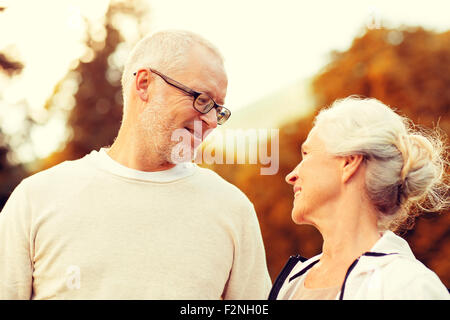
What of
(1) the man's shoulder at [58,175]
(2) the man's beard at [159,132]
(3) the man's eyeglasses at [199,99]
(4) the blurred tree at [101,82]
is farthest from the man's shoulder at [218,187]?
(4) the blurred tree at [101,82]

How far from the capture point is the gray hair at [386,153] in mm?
2826

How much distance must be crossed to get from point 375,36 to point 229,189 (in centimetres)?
1259

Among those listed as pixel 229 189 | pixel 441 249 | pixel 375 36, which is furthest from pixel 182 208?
pixel 375 36

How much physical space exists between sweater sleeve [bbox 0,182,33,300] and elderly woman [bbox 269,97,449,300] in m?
1.33

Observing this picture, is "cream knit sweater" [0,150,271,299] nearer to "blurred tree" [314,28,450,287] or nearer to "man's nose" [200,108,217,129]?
"man's nose" [200,108,217,129]

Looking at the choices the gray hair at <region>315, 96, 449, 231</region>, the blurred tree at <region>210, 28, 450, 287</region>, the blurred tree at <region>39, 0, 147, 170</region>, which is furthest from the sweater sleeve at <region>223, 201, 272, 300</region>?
the blurred tree at <region>39, 0, 147, 170</region>

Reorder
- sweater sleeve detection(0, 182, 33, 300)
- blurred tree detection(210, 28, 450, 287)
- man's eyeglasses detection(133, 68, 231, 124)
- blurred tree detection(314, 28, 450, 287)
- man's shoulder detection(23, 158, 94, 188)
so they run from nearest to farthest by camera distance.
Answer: sweater sleeve detection(0, 182, 33, 300)
man's shoulder detection(23, 158, 94, 188)
man's eyeglasses detection(133, 68, 231, 124)
blurred tree detection(314, 28, 450, 287)
blurred tree detection(210, 28, 450, 287)

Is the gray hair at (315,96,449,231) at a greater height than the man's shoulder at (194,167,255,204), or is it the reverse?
the gray hair at (315,96,449,231)

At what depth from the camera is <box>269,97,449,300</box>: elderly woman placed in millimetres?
2783

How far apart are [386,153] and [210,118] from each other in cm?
105

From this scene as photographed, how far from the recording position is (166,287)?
9.73 feet

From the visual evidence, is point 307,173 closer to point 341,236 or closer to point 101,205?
point 341,236

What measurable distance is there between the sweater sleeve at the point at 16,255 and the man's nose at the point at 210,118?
3.66ft

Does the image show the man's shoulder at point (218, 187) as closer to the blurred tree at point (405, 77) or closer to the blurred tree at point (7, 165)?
the blurred tree at point (405, 77)
